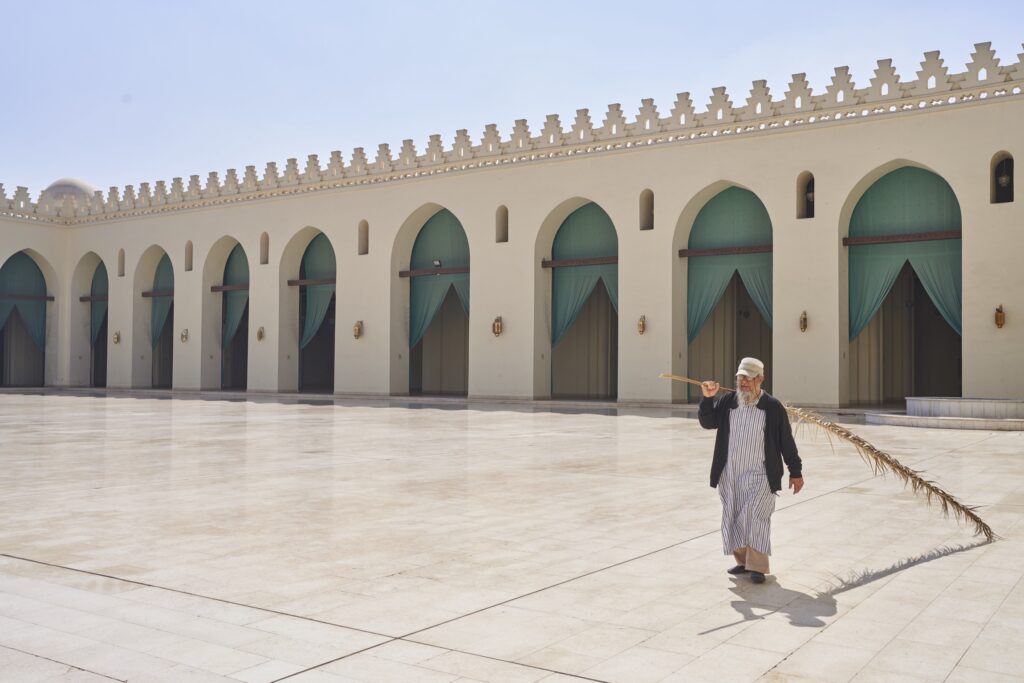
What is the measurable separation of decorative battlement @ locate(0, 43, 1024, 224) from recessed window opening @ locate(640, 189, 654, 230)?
111cm

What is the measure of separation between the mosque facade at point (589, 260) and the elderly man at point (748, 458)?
14.7 meters

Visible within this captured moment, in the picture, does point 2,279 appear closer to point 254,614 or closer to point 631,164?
point 631,164

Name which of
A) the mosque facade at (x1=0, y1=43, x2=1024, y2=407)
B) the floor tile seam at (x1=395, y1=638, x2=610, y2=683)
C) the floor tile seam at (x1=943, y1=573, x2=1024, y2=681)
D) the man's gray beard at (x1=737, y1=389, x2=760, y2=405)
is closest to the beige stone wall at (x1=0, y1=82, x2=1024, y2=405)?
the mosque facade at (x1=0, y1=43, x2=1024, y2=407)

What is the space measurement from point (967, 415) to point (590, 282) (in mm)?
9946

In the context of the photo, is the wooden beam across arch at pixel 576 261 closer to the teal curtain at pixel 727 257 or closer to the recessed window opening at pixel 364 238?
the teal curtain at pixel 727 257

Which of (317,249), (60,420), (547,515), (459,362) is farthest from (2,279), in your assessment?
(547,515)

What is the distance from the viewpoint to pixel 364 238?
26.8 meters

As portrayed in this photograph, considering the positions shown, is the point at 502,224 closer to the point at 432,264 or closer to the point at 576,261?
the point at 576,261

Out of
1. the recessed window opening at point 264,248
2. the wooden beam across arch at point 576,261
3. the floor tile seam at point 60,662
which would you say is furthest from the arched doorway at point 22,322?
the floor tile seam at point 60,662

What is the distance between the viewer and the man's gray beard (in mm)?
5160

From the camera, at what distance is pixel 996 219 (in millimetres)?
17891

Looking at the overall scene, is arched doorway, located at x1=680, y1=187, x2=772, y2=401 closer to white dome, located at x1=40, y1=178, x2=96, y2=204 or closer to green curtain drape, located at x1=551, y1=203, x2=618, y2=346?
green curtain drape, located at x1=551, y1=203, x2=618, y2=346

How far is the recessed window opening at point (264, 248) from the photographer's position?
92.7 feet

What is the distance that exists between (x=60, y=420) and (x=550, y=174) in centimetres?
1216
